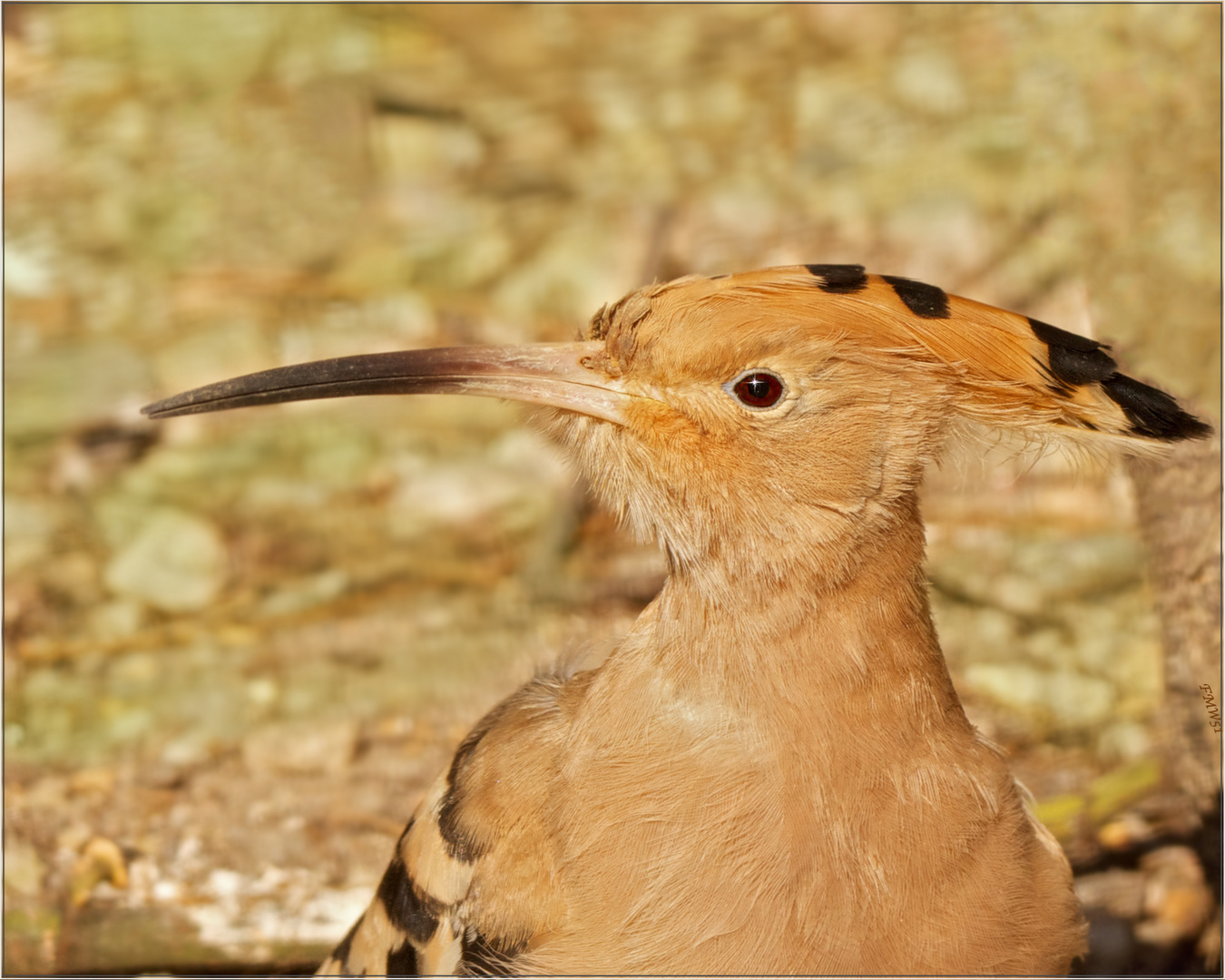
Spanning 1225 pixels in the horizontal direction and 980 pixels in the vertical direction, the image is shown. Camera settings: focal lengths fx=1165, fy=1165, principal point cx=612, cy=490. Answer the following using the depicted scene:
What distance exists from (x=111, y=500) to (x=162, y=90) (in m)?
1.57

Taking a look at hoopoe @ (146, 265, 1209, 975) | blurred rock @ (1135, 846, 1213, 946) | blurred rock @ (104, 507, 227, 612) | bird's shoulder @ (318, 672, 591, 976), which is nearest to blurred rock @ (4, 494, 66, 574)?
blurred rock @ (104, 507, 227, 612)

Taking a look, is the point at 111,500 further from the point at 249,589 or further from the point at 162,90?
the point at 162,90

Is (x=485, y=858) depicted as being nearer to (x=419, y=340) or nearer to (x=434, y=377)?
(x=434, y=377)

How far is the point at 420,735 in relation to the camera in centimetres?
282

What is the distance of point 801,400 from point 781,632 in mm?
287

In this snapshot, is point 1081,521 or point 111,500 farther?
point 111,500

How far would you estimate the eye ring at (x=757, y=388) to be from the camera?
1387 mm

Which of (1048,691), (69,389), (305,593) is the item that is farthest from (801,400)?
(69,389)

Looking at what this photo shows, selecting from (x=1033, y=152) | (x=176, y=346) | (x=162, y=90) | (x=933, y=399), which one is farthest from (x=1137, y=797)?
(x=162, y=90)

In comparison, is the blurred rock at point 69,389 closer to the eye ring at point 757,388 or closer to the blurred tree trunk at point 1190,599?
the eye ring at point 757,388

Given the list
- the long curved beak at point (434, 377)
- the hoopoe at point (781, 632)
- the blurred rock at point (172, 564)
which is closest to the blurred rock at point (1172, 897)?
the hoopoe at point (781, 632)

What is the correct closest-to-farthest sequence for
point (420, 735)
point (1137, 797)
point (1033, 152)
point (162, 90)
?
point (1137, 797) < point (420, 735) < point (1033, 152) < point (162, 90)

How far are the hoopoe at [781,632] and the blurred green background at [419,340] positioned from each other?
0.61 ft

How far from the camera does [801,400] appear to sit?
1389 mm
